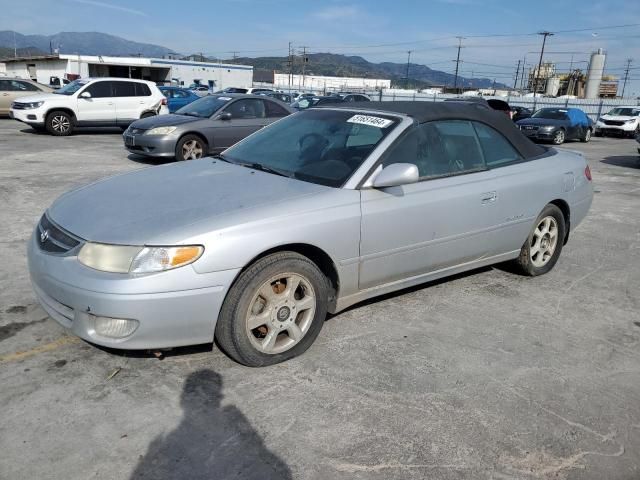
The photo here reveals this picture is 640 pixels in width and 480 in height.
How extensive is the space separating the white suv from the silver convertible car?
471 inches

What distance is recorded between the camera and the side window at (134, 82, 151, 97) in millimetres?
15154

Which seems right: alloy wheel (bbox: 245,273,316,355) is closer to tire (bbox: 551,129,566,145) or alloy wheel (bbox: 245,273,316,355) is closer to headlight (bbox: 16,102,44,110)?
headlight (bbox: 16,102,44,110)

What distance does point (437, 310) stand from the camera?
13.3 ft

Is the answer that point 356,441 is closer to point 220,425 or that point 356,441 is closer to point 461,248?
point 220,425

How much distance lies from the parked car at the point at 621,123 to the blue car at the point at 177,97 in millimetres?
19197

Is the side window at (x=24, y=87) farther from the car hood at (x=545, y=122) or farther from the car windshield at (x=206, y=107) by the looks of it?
the car hood at (x=545, y=122)

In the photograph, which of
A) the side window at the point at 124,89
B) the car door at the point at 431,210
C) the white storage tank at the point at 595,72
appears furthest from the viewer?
the white storage tank at the point at 595,72

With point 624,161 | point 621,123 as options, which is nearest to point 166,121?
point 624,161

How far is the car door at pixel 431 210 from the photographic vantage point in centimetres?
347

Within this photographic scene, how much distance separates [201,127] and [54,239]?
7.49 m

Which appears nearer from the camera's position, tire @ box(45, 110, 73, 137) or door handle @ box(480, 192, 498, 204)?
door handle @ box(480, 192, 498, 204)

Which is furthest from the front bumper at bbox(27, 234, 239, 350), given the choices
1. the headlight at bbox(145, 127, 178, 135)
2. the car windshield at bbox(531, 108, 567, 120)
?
the car windshield at bbox(531, 108, 567, 120)

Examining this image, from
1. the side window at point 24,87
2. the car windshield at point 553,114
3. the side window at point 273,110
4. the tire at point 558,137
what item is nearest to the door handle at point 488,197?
the side window at point 273,110

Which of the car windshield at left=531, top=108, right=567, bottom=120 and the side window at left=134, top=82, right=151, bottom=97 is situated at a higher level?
the side window at left=134, top=82, right=151, bottom=97
